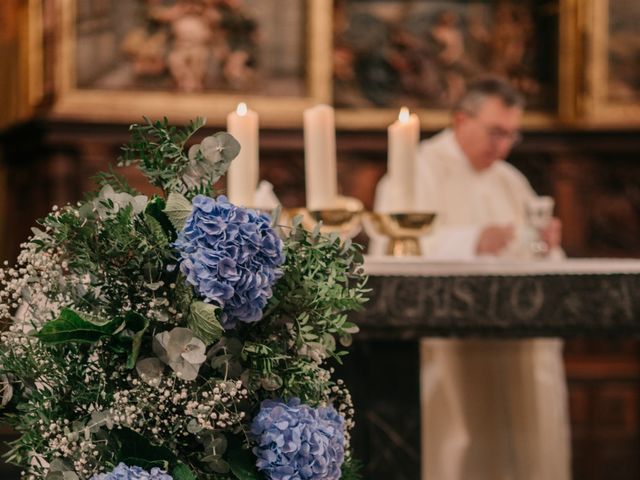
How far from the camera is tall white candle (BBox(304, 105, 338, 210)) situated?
9.37 feet

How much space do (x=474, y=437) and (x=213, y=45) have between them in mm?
2703

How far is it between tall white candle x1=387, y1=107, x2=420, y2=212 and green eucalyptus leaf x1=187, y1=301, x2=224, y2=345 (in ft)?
5.44

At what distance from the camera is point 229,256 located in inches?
53.1

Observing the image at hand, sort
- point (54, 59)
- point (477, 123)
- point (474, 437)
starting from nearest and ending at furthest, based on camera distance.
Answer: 1. point (474, 437)
2. point (477, 123)
3. point (54, 59)

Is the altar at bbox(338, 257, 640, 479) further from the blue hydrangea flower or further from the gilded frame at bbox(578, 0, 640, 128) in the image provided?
the gilded frame at bbox(578, 0, 640, 128)

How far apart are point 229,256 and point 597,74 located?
4.79 m

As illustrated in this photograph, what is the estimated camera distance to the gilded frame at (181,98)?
5236mm

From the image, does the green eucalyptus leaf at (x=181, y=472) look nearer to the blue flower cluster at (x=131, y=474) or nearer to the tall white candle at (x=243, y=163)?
the blue flower cluster at (x=131, y=474)

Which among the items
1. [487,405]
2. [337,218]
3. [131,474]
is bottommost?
[131,474]

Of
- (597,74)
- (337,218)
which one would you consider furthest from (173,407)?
(597,74)

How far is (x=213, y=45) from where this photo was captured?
5555 millimetres

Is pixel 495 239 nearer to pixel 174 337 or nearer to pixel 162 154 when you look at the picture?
pixel 162 154

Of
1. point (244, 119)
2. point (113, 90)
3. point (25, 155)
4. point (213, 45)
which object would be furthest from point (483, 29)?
point (244, 119)

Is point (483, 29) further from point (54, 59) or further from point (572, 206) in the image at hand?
point (54, 59)
